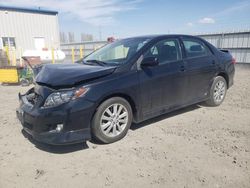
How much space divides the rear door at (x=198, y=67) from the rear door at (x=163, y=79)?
207mm

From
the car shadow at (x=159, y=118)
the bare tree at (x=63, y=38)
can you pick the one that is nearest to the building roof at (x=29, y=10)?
the car shadow at (x=159, y=118)

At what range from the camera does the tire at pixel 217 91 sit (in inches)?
197

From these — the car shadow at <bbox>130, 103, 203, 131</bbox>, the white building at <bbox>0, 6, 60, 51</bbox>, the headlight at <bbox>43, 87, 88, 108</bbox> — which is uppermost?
the white building at <bbox>0, 6, 60, 51</bbox>

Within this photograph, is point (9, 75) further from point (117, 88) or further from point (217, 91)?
point (217, 91)

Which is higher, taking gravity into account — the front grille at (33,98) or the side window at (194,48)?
the side window at (194,48)

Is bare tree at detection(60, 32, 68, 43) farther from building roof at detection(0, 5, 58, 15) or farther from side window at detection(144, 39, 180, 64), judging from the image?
side window at detection(144, 39, 180, 64)

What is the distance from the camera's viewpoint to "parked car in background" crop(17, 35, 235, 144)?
3023 mm

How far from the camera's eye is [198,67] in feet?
14.8

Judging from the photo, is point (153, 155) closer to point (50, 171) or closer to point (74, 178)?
point (74, 178)

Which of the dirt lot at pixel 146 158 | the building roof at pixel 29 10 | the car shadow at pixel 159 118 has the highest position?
the building roof at pixel 29 10

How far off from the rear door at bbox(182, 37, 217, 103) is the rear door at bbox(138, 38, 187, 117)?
0.21 metres

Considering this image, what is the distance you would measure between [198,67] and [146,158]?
7.75ft

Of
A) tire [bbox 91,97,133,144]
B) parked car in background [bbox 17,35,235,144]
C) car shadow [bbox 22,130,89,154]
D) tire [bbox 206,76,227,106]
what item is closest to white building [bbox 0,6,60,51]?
parked car in background [bbox 17,35,235,144]

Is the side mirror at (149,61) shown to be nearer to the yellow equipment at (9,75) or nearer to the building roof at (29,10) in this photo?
the yellow equipment at (9,75)
